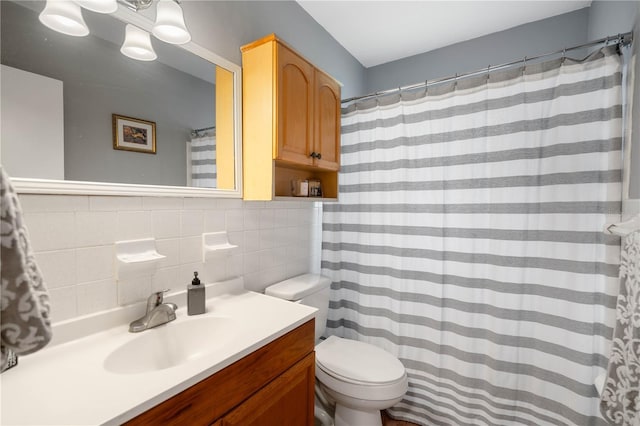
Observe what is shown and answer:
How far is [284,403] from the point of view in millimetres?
1038

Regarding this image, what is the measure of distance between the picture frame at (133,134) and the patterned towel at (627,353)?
5.19ft

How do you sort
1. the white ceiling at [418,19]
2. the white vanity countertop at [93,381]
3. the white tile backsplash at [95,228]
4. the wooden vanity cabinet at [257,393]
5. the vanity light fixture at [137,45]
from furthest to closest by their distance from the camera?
1. the white ceiling at [418,19]
2. the vanity light fixture at [137,45]
3. the white tile backsplash at [95,228]
4. the wooden vanity cabinet at [257,393]
5. the white vanity countertop at [93,381]

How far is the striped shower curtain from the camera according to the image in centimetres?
128

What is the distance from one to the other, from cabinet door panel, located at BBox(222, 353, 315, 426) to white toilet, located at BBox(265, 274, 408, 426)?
0.25m

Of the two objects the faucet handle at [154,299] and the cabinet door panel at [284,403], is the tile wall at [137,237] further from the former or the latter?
the cabinet door panel at [284,403]

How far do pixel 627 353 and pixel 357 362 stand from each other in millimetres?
1031

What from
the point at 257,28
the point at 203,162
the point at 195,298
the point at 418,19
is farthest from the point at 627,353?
the point at 418,19

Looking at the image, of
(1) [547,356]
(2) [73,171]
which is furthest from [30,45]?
(1) [547,356]

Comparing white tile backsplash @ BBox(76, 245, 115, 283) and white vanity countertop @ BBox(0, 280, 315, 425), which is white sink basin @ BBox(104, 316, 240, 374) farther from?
white tile backsplash @ BBox(76, 245, 115, 283)

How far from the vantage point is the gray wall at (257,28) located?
126cm

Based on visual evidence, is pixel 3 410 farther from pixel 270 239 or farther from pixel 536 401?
pixel 536 401

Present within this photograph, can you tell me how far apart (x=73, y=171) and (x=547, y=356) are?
215 cm

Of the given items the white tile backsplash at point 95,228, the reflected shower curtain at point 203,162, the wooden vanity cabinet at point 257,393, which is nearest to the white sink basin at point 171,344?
the wooden vanity cabinet at point 257,393

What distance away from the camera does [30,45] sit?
2.76ft
